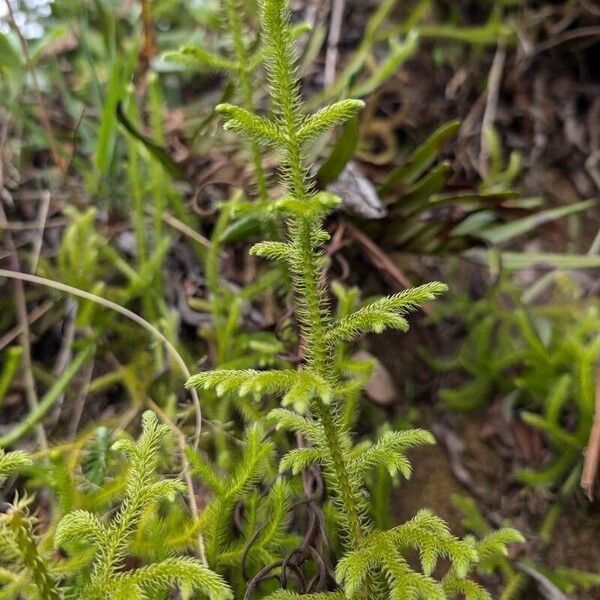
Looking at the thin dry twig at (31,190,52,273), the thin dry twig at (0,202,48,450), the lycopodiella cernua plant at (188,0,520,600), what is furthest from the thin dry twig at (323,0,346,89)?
the lycopodiella cernua plant at (188,0,520,600)

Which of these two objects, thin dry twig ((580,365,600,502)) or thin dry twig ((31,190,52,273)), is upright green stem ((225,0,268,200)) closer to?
thin dry twig ((31,190,52,273))

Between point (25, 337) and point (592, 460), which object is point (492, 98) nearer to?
point (592, 460)

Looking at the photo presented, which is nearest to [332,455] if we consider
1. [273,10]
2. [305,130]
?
[305,130]

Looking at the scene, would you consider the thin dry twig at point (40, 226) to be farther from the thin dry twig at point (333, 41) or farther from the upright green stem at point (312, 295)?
the upright green stem at point (312, 295)

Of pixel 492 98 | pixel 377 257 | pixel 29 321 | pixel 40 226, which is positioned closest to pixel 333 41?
Answer: pixel 492 98

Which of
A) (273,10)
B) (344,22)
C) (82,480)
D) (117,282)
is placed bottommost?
(82,480)

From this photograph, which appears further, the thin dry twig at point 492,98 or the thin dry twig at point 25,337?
the thin dry twig at point 492,98

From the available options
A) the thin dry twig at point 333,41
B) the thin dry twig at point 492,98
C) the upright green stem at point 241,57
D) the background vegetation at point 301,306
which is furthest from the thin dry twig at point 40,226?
the thin dry twig at point 492,98

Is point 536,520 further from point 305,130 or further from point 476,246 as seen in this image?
point 305,130
